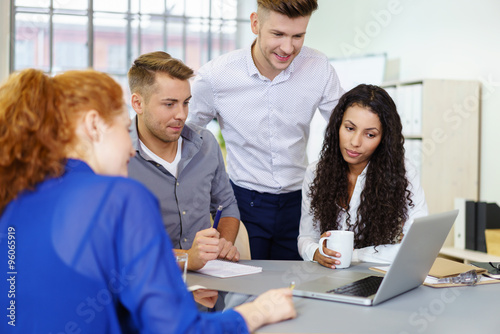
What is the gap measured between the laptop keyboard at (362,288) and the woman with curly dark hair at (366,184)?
0.44 metres

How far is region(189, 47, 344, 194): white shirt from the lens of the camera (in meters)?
2.34

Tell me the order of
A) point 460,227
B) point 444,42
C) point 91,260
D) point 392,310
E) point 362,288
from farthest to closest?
point 444,42
point 460,227
point 362,288
point 392,310
point 91,260

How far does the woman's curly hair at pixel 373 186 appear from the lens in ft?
6.40

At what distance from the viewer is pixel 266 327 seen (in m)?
1.10

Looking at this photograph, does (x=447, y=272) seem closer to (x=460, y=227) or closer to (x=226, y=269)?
(x=226, y=269)

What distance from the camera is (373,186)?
6.55ft

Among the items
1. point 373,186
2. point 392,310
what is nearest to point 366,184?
point 373,186

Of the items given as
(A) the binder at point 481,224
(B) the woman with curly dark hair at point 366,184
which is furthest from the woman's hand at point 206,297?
(A) the binder at point 481,224

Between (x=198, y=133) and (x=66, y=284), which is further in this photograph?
(x=198, y=133)

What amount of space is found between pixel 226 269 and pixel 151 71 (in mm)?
774

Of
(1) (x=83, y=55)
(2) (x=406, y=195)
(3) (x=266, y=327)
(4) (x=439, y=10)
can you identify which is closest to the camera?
(3) (x=266, y=327)

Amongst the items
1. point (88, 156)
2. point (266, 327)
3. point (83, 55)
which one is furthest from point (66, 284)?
point (83, 55)

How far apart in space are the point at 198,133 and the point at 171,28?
5.75 metres

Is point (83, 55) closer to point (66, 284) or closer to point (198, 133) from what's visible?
point (198, 133)
